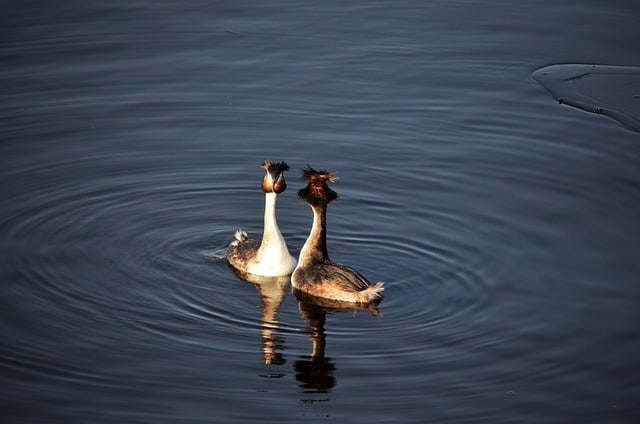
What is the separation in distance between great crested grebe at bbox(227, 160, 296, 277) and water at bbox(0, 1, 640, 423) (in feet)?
0.82

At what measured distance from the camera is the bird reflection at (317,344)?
11.9 metres

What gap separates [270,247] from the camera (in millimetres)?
14633

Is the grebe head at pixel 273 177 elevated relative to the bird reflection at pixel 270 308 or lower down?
elevated

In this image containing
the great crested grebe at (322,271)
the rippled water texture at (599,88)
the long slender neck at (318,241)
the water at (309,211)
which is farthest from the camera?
the rippled water texture at (599,88)

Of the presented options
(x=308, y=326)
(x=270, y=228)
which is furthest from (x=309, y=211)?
(x=308, y=326)

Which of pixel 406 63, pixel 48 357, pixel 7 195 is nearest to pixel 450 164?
pixel 406 63

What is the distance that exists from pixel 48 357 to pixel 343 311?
3.49 metres

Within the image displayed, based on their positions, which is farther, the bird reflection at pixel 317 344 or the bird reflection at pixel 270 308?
the bird reflection at pixel 270 308

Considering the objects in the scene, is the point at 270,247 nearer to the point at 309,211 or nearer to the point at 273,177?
the point at 273,177

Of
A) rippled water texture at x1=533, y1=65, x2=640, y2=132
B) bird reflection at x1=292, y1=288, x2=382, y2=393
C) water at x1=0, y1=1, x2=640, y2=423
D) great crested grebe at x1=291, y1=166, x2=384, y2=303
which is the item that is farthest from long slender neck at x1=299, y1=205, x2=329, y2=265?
rippled water texture at x1=533, y1=65, x2=640, y2=132

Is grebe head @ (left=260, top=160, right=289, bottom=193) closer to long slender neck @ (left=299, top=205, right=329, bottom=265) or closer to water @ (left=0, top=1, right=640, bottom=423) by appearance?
long slender neck @ (left=299, top=205, right=329, bottom=265)

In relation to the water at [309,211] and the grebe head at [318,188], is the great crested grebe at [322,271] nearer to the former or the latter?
the grebe head at [318,188]

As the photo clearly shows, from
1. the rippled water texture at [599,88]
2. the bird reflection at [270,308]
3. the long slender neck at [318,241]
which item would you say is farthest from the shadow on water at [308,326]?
the rippled water texture at [599,88]

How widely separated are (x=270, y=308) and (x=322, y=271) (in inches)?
31.1
